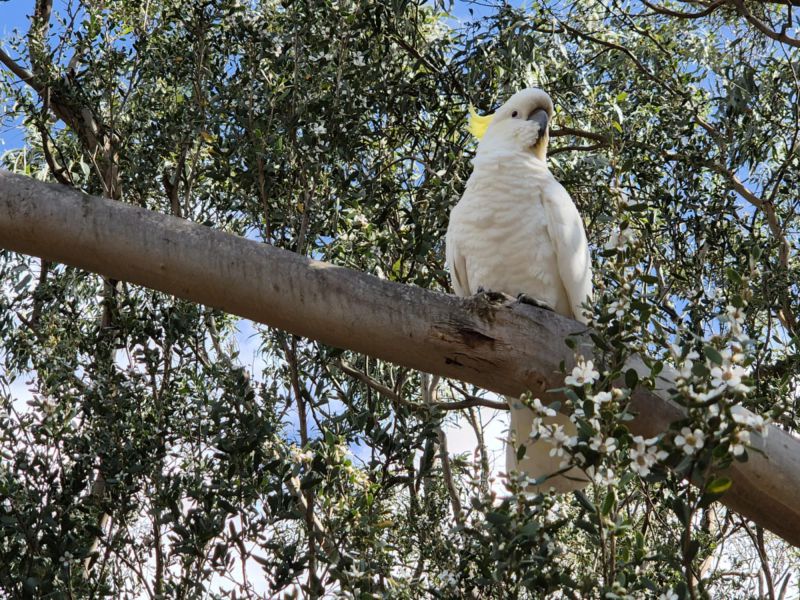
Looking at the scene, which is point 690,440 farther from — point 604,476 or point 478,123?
point 478,123

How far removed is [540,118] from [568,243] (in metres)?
0.56

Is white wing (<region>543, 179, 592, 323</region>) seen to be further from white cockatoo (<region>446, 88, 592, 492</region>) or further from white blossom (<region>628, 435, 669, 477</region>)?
white blossom (<region>628, 435, 669, 477</region>)

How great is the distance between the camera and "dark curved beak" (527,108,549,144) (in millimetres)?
3117

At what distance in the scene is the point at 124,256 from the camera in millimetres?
1942

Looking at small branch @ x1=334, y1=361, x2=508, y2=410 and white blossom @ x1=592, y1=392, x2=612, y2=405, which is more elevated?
small branch @ x1=334, y1=361, x2=508, y2=410

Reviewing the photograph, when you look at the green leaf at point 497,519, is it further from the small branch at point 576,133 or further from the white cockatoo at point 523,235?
the small branch at point 576,133

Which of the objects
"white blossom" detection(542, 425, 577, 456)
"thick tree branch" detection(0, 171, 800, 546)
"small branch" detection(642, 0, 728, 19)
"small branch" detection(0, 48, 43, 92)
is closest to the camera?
"white blossom" detection(542, 425, 577, 456)

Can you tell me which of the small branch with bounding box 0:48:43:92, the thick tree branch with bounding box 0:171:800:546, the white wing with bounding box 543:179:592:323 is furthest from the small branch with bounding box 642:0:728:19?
the small branch with bounding box 0:48:43:92

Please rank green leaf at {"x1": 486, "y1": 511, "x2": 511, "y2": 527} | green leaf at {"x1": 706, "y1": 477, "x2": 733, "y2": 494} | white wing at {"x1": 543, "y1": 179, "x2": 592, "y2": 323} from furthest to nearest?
white wing at {"x1": 543, "y1": 179, "x2": 592, "y2": 323} < green leaf at {"x1": 486, "y1": 511, "x2": 511, "y2": 527} < green leaf at {"x1": 706, "y1": 477, "x2": 733, "y2": 494}

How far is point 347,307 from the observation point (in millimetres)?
1889

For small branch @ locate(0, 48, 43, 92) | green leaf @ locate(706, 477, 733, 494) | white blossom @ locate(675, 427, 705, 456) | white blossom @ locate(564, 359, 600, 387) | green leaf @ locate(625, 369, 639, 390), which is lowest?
green leaf @ locate(706, 477, 733, 494)

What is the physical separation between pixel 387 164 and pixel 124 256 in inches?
67.1

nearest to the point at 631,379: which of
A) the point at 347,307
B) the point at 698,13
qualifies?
the point at 347,307

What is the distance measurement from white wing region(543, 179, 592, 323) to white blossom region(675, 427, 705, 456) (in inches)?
58.3
